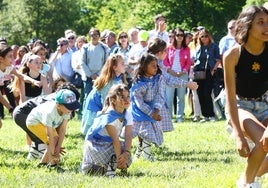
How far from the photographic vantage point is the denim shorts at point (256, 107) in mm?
5982

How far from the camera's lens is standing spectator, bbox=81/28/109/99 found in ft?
43.9

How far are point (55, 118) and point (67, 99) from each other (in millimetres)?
331

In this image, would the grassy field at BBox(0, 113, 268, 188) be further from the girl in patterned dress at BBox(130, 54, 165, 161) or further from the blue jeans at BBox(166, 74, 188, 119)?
the blue jeans at BBox(166, 74, 188, 119)

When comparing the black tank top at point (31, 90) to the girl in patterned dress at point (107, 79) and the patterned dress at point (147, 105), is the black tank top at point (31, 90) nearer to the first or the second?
the girl in patterned dress at point (107, 79)

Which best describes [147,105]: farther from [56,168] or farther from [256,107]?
[256,107]

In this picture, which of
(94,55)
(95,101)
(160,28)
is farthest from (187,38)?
(95,101)

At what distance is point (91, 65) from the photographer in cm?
1352

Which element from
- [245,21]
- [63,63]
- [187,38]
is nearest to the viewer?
[245,21]

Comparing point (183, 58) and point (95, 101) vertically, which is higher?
point (95, 101)

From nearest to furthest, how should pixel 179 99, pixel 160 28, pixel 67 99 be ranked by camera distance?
pixel 67 99 < pixel 179 99 < pixel 160 28

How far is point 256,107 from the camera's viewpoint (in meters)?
5.98

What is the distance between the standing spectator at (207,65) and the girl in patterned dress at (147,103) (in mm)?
5552

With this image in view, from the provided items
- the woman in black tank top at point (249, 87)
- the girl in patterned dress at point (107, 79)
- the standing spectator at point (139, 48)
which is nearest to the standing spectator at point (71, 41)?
the standing spectator at point (139, 48)

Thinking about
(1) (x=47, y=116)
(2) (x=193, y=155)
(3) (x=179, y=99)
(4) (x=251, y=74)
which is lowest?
(3) (x=179, y=99)
